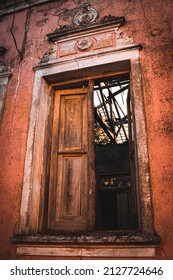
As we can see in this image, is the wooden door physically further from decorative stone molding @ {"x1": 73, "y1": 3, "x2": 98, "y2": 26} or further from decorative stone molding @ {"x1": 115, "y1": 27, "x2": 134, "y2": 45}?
decorative stone molding @ {"x1": 73, "y1": 3, "x2": 98, "y2": 26}

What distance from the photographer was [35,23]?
4047 mm

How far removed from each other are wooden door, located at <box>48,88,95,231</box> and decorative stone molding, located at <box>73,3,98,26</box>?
42.7 inches

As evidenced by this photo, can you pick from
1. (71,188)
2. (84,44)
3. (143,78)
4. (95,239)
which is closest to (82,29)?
(84,44)

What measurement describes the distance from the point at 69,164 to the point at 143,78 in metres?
1.51

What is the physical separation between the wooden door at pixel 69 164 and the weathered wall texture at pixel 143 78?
17.5 inches

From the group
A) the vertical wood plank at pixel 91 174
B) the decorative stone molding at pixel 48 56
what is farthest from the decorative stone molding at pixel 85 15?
the vertical wood plank at pixel 91 174

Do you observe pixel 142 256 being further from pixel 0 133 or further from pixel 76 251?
pixel 0 133

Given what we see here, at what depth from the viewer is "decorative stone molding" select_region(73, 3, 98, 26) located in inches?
145

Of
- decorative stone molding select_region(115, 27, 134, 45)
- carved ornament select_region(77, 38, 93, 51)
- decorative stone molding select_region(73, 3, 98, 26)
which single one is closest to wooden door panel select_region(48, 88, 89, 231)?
carved ornament select_region(77, 38, 93, 51)

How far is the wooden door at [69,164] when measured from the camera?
298 centimetres

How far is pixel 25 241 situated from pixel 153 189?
5.03 ft

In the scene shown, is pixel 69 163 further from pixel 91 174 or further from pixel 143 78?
pixel 143 78

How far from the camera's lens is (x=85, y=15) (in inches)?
147

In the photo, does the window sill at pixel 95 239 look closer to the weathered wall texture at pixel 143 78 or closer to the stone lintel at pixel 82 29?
the weathered wall texture at pixel 143 78
